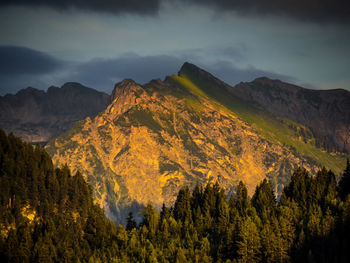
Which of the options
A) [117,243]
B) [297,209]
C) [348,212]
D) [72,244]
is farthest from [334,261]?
[72,244]

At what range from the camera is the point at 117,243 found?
187500mm

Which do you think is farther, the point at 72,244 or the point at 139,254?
the point at 72,244

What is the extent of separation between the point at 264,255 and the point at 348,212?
30.9m

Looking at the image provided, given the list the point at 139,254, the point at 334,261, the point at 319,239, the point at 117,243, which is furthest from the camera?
the point at 117,243

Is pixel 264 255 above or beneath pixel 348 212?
beneath

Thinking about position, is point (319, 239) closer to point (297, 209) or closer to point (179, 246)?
point (297, 209)

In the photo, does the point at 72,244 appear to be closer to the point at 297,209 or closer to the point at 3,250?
the point at 3,250

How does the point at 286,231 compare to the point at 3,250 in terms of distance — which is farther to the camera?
the point at 3,250

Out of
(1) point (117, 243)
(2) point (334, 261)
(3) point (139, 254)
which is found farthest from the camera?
(1) point (117, 243)

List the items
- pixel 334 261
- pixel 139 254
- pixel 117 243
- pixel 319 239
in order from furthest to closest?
pixel 117 243 < pixel 139 254 < pixel 319 239 < pixel 334 261

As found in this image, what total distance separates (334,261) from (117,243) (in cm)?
7663

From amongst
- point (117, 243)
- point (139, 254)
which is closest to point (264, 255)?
point (139, 254)

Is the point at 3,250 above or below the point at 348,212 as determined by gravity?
below

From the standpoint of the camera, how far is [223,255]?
539 feet
